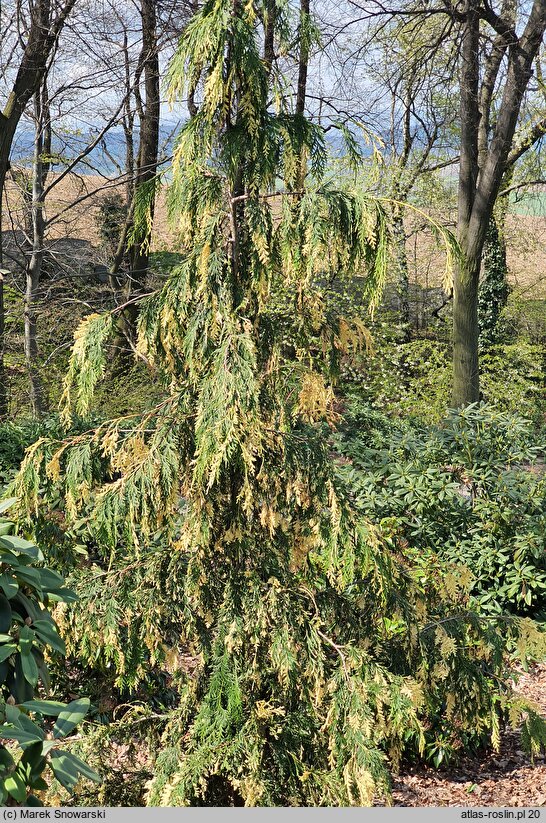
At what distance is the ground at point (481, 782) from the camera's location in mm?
3887

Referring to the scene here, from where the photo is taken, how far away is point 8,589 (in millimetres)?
1521

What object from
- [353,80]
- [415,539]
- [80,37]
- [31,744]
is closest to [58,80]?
[80,37]

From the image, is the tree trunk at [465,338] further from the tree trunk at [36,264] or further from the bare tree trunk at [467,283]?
the tree trunk at [36,264]

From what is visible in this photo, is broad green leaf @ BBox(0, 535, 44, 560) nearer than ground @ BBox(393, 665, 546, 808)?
Yes

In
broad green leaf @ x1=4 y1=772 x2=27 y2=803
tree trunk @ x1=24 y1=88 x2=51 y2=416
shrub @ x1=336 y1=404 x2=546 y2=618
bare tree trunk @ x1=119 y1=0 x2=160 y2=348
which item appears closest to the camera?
broad green leaf @ x1=4 y1=772 x2=27 y2=803

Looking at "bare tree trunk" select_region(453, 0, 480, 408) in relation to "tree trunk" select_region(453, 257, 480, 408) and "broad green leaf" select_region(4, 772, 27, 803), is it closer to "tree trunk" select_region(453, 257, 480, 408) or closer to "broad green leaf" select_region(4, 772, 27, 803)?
"tree trunk" select_region(453, 257, 480, 408)

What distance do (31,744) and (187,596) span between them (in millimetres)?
1552

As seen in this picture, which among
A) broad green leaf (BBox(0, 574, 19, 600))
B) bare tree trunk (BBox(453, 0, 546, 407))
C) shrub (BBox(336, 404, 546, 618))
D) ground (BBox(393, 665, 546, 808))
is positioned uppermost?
bare tree trunk (BBox(453, 0, 546, 407))

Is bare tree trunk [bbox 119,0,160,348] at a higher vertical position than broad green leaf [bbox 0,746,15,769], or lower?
higher

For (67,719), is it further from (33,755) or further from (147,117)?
(147,117)

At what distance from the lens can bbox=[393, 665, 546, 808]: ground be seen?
389 centimetres

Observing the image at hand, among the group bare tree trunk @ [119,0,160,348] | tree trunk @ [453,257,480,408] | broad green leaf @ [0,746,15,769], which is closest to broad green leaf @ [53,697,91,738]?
broad green leaf @ [0,746,15,769]

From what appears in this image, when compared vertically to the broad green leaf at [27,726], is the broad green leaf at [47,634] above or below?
above

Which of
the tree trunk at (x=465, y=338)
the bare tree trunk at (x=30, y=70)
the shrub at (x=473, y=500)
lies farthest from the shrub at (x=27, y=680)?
the tree trunk at (x=465, y=338)
